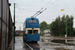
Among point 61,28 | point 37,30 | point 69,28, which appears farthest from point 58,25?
point 37,30

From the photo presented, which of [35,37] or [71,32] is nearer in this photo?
[35,37]

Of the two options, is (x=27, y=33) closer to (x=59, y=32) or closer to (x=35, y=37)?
(x=35, y=37)

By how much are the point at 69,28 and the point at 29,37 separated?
43130 millimetres

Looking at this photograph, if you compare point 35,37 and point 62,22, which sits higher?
point 62,22

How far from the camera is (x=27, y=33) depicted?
77.0 feet

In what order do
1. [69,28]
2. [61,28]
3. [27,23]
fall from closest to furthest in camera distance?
1. [27,23]
2. [69,28]
3. [61,28]

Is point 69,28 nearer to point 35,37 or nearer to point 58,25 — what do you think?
point 58,25

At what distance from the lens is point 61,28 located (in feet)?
225

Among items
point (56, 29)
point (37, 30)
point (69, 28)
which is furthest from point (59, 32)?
point (37, 30)

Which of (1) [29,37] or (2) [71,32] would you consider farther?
(2) [71,32]

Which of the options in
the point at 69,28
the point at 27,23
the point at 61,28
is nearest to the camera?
the point at 27,23

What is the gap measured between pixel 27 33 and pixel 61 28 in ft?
155

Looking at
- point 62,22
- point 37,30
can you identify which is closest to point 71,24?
point 62,22

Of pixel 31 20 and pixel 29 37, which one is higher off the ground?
pixel 31 20
